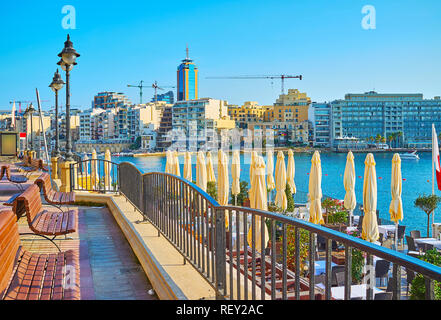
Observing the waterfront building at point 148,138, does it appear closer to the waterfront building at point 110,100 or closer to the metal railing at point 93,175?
the waterfront building at point 110,100

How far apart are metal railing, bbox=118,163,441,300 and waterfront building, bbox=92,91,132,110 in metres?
154

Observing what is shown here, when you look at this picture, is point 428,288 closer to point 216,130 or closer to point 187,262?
point 187,262

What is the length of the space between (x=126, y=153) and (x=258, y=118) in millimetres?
54049

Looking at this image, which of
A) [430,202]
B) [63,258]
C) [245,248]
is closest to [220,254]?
[245,248]

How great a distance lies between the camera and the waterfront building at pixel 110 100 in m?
160

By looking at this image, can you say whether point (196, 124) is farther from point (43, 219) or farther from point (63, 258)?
point (63, 258)

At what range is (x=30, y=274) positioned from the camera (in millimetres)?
2930

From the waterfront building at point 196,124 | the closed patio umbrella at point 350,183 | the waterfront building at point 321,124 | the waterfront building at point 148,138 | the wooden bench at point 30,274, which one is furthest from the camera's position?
the waterfront building at point 321,124

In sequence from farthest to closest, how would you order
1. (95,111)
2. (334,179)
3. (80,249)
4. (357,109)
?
(95,111), (357,109), (334,179), (80,249)

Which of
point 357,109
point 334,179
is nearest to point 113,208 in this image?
point 334,179

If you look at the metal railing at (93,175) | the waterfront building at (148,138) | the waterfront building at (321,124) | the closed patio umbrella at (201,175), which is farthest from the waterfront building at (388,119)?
the metal railing at (93,175)

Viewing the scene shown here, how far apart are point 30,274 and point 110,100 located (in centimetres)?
16920

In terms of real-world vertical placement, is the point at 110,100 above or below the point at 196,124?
above

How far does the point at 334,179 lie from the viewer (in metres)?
65.3
